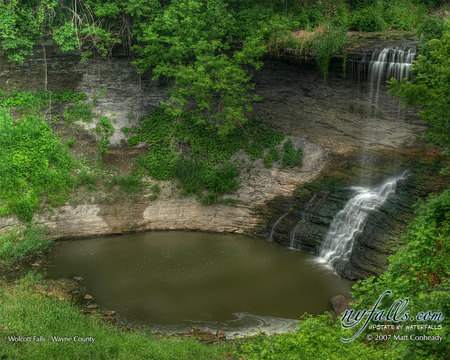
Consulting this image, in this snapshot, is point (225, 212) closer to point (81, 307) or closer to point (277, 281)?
point (277, 281)

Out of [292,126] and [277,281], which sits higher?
[292,126]

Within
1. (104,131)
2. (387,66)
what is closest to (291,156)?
(387,66)

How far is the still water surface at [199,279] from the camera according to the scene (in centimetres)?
1291

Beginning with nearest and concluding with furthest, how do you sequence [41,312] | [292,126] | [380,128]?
[41,312] < [380,128] < [292,126]

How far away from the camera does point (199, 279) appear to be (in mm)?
14625

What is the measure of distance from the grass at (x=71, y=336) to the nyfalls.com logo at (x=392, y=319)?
3171 mm

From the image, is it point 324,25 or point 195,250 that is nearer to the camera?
point 195,250

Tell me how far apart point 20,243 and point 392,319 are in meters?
12.7

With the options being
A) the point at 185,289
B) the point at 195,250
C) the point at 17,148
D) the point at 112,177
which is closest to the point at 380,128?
the point at 195,250

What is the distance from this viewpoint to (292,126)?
19656 millimetres

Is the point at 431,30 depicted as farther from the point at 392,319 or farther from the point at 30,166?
the point at 30,166

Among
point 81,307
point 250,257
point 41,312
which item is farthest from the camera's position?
point 250,257

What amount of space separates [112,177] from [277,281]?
848cm

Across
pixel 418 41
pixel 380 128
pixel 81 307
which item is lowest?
pixel 81 307
